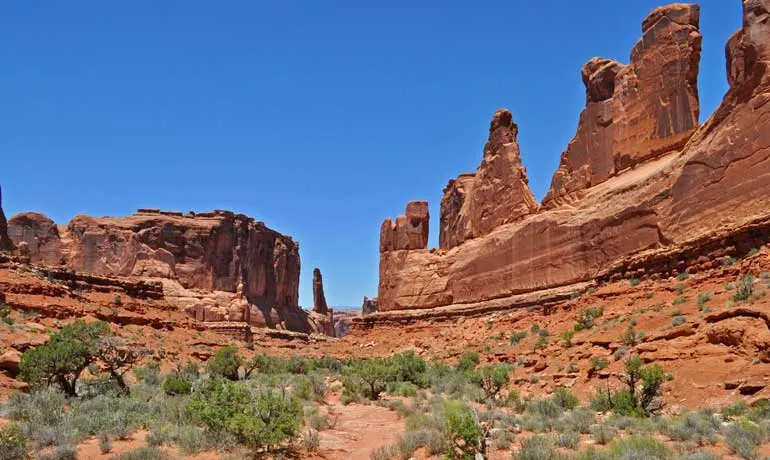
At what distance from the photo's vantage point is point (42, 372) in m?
16.2

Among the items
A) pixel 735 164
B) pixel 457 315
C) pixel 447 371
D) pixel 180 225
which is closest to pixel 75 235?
pixel 180 225

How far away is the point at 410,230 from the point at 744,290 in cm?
3450

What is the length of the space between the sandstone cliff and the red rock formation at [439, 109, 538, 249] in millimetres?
33002

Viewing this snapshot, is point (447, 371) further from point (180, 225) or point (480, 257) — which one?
point (180, 225)

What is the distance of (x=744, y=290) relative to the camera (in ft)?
53.7

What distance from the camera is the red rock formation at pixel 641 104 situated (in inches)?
1059

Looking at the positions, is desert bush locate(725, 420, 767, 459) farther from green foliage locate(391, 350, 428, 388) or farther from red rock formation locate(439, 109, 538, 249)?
red rock formation locate(439, 109, 538, 249)

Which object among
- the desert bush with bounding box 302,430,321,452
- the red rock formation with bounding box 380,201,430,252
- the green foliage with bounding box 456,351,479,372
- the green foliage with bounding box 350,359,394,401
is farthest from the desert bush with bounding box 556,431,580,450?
the red rock formation with bounding box 380,201,430,252

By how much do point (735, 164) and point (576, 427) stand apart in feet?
43.6

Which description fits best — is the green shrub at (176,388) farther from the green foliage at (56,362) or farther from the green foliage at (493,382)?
the green foliage at (493,382)

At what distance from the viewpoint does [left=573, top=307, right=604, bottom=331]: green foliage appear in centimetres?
2333

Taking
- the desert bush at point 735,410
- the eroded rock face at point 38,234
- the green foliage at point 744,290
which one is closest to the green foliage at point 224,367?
the green foliage at point 744,290

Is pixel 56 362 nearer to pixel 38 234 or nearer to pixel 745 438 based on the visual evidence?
pixel 745 438

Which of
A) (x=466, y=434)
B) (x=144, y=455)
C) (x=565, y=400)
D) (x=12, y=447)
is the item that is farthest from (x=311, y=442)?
(x=565, y=400)
